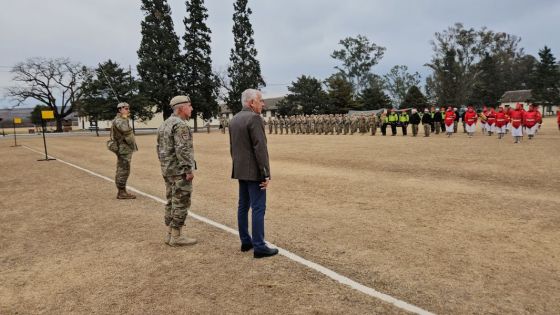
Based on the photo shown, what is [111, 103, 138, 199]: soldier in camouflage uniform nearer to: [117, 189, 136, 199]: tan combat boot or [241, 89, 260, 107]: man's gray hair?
[117, 189, 136, 199]: tan combat boot

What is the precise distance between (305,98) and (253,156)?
172 feet

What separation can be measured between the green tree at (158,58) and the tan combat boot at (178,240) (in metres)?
47.0

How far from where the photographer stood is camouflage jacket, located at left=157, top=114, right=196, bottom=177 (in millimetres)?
5316

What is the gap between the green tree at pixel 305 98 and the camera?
5633cm

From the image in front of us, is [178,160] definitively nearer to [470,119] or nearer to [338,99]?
[470,119]

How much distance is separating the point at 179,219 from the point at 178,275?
113 cm

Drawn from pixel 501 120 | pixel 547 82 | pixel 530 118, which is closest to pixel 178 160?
pixel 530 118

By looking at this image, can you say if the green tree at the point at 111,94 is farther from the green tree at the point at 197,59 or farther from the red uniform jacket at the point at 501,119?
the red uniform jacket at the point at 501,119

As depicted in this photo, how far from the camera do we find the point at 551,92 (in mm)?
62562

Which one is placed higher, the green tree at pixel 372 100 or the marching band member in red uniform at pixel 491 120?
the green tree at pixel 372 100

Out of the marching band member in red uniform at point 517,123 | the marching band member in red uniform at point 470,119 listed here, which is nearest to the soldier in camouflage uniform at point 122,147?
the marching band member in red uniform at point 517,123

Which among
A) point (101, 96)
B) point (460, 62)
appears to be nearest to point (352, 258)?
point (101, 96)

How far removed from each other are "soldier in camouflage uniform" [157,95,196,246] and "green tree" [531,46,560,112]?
7119 cm

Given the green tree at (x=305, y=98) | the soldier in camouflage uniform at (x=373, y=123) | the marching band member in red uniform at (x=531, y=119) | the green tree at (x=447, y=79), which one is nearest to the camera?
the marching band member in red uniform at (x=531, y=119)
